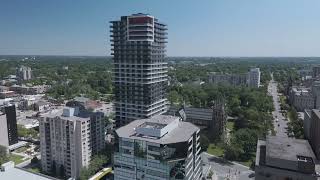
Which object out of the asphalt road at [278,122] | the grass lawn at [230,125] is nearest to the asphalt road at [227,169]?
the grass lawn at [230,125]

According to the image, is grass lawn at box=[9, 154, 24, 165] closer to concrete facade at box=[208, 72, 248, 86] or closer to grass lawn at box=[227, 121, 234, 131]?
grass lawn at box=[227, 121, 234, 131]

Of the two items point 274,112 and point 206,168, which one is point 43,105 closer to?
point 206,168

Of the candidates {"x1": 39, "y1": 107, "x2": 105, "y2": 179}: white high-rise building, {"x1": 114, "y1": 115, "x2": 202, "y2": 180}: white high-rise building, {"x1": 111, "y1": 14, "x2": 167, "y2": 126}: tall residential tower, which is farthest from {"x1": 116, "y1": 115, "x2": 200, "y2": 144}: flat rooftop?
{"x1": 111, "y1": 14, "x2": 167, "y2": 126}: tall residential tower

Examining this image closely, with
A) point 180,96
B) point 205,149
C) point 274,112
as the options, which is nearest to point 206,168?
point 205,149

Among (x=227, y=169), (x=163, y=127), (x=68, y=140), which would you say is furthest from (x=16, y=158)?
(x=227, y=169)

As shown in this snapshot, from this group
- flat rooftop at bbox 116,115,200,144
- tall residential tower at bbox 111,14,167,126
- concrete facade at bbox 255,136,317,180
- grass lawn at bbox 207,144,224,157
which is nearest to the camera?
concrete facade at bbox 255,136,317,180

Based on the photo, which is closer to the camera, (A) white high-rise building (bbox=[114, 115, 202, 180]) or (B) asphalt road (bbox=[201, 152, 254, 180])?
(A) white high-rise building (bbox=[114, 115, 202, 180])

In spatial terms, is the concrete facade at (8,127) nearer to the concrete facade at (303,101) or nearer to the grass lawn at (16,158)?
the grass lawn at (16,158)
